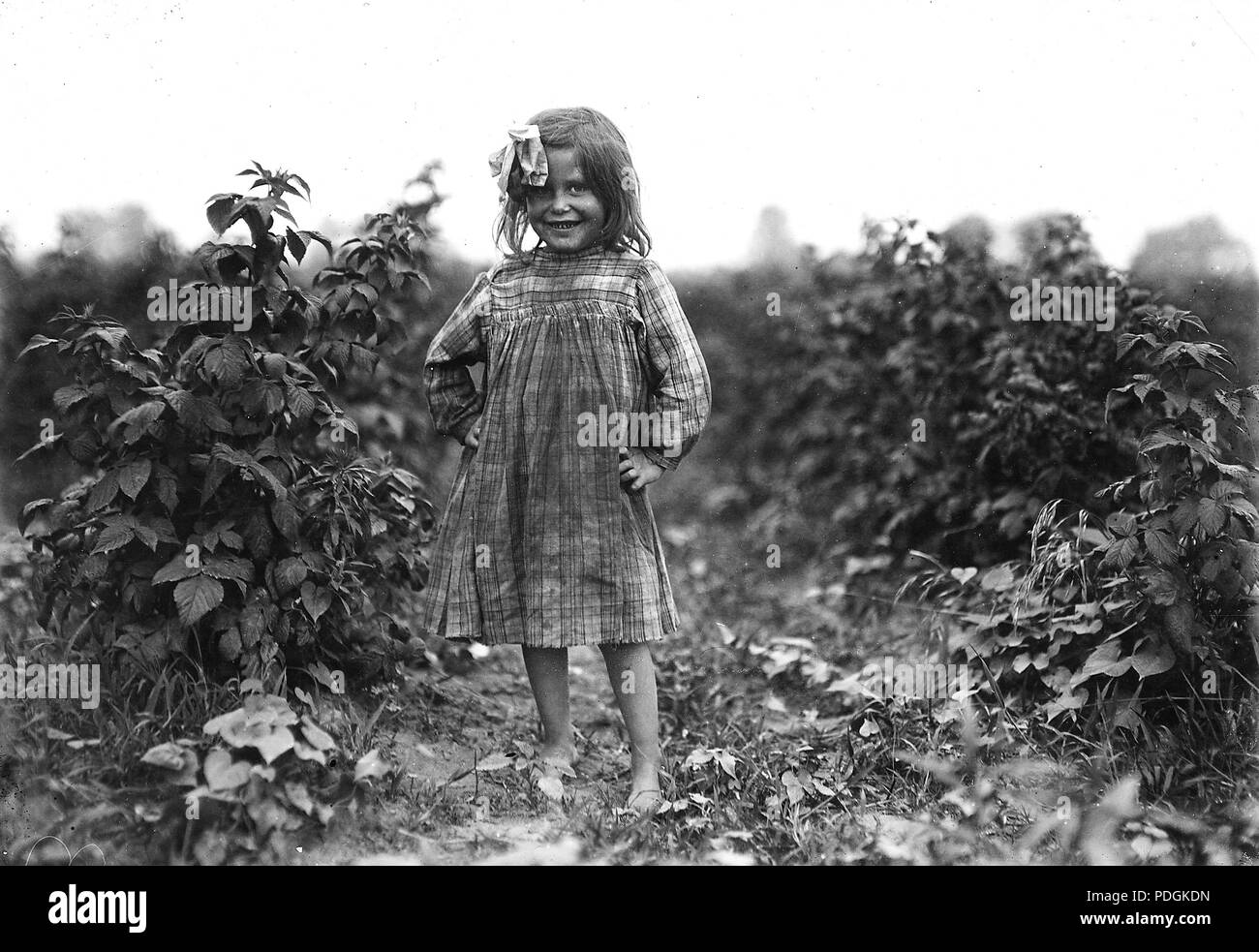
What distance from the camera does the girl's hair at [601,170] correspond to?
2816mm

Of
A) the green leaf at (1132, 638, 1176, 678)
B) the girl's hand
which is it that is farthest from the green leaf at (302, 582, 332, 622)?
the green leaf at (1132, 638, 1176, 678)

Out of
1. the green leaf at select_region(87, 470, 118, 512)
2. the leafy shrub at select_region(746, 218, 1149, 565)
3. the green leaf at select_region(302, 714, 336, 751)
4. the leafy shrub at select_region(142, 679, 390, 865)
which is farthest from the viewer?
the leafy shrub at select_region(746, 218, 1149, 565)

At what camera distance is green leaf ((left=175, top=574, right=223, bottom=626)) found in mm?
2641

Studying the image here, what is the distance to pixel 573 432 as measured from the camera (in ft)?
9.24

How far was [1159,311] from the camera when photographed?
3.22 metres

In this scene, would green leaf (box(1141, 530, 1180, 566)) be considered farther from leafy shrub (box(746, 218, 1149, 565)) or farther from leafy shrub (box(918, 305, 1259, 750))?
leafy shrub (box(746, 218, 1149, 565))

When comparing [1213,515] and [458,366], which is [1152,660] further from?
[458,366]

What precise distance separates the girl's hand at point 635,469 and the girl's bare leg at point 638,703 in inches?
17.3

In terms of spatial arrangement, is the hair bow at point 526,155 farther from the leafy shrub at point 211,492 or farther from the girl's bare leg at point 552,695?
the girl's bare leg at point 552,695

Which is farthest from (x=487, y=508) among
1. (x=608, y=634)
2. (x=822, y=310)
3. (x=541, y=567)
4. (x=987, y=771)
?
(x=822, y=310)

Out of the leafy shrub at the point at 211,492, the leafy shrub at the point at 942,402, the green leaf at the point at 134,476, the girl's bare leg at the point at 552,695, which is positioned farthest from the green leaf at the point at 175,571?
the leafy shrub at the point at 942,402

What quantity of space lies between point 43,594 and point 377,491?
37.3 inches

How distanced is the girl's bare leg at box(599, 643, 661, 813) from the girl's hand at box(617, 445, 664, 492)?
440mm
